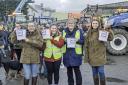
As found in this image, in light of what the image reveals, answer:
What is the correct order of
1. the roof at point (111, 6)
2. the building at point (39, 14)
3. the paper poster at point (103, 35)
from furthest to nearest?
1. the building at point (39, 14)
2. the roof at point (111, 6)
3. the paper poster at point (103, 35)

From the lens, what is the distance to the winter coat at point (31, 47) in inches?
372

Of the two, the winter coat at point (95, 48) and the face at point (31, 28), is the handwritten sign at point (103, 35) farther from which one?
the face at point (31, 28)

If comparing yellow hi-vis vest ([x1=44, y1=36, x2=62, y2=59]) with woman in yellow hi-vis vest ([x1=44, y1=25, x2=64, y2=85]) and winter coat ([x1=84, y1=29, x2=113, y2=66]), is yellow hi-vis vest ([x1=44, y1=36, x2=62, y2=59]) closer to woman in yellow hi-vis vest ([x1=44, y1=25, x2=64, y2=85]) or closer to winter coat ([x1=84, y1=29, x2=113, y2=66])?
woman in yellow hi-vis vest ([x1=44, y1=25, x2=64, y2=85])

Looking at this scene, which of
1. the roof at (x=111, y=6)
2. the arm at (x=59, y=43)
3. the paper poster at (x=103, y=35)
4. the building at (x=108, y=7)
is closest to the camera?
the paper poster at (x=103, y=35)

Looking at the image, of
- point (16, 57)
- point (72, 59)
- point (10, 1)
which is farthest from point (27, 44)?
point (10, 1)

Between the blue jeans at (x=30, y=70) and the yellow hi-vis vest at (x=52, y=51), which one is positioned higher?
the yellow hi-vis vest at (x=52, y=51)

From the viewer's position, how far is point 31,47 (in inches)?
374

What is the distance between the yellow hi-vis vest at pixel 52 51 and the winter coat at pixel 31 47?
42 cm

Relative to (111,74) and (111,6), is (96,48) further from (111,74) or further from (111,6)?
(111,6)

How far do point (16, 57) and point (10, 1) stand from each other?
186 ft

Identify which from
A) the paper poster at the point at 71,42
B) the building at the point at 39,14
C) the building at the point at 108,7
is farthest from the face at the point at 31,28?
the building at the point at 39,14

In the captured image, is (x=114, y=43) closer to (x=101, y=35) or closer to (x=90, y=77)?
(x=90, y=77)

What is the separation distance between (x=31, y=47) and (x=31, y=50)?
0.07 meters

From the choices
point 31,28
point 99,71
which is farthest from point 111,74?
point 31,28
